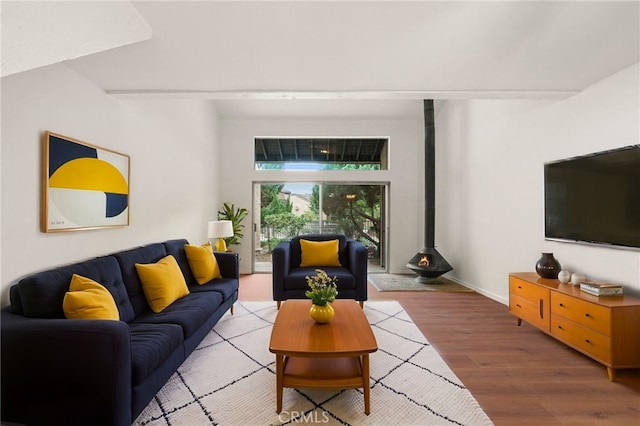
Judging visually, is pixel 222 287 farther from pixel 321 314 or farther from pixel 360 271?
pixel 360 271

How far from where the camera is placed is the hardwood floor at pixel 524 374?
68.5 inches

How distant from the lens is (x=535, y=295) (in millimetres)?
2721

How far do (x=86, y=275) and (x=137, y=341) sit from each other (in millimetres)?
649

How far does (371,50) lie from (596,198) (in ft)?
8.10

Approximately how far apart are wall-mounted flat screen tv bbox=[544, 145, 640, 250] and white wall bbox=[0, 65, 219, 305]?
4.46 m

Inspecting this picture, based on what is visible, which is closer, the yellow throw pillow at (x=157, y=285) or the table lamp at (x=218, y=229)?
the yellow throw pillow at (x=157, y=285)

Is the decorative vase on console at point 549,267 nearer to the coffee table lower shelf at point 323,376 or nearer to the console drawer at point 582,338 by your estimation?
the console drawer at point 582,338

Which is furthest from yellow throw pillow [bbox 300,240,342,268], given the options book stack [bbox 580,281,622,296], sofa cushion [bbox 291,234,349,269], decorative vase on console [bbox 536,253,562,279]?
book stack [bbox 580,281,622,296]

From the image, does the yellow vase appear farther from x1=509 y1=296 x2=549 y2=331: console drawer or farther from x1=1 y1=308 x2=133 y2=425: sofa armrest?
x1=509 y1=296 x2=549 y2=331: console drawer

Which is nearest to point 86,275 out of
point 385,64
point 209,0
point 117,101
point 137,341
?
point 137,341

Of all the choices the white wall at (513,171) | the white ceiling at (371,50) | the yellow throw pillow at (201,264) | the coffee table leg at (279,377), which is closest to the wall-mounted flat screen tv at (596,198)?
the white wall at (513,171)

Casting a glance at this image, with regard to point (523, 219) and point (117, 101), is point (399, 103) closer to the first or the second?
point (523, 219)

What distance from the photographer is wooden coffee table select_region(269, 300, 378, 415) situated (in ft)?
5.51

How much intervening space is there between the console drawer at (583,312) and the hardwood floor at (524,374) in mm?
362
